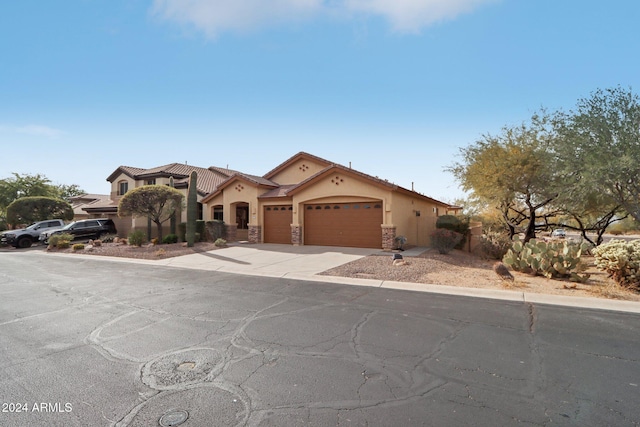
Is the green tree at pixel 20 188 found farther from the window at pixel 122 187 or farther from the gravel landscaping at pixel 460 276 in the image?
the gravel landscaping at pixel 460 276

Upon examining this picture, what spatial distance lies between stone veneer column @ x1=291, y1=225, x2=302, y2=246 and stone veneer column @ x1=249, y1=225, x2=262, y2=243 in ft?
10.1

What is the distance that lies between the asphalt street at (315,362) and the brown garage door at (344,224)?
420 inches

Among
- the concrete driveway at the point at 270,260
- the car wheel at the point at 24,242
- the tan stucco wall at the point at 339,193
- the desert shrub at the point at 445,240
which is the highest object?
the tan stucco wall at the point at 339,193

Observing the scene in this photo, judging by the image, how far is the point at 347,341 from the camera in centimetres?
528

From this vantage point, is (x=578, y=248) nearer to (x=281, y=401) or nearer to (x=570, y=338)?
(x=570, y=338)

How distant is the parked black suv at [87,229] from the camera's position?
25641 millimetres

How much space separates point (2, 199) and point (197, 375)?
49.1m

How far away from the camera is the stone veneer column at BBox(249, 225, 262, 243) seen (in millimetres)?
22734

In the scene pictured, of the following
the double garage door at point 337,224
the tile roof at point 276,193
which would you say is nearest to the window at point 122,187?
the tile roof at point 276,193

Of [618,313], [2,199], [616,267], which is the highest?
[2,199]

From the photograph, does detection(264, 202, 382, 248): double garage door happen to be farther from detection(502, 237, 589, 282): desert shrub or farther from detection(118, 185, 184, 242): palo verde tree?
detection(502, 237, 589, 282): desert shrub

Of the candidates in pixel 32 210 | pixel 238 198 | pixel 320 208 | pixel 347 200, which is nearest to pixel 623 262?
pixel 347 200

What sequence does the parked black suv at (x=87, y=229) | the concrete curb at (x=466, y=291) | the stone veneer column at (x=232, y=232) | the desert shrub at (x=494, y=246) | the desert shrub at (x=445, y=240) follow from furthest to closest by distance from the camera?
the parked black suv at (x=87, y=229) < the stone veneer column at (x=232, y=232) < the desert shrub at (x=445, y=240) < the desert shrub at (x=494, y=246) < the concrete curb at (x=466, y=291)

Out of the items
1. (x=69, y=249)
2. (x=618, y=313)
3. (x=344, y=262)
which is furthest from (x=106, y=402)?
(x=69, y=249)
